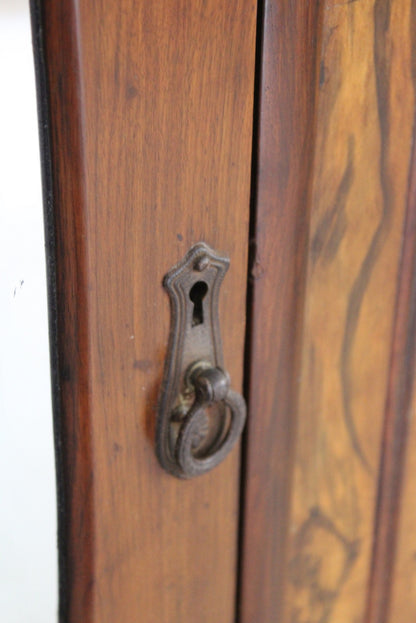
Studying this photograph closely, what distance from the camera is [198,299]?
1.33ft

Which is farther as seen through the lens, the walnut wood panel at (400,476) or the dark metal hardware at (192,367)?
the walnut wood panel at (400,476)

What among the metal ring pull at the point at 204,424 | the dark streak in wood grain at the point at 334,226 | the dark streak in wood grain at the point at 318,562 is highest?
the dark streak in wood grain at the point at 334,226

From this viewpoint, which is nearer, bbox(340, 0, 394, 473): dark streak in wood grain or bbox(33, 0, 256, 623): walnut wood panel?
bbox(33, 0, 256, 623): walnut wood panel

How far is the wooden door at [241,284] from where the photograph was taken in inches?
13.2

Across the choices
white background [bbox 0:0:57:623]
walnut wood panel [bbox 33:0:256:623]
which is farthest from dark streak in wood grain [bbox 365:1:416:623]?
white background [bbox 0:0:57:623]

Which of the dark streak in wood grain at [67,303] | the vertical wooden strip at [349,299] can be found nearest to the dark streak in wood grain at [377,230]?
the vertical wooden strip at [349,299]

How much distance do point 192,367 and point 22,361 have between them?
11 centimetres

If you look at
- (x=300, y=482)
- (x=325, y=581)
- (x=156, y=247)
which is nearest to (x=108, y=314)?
(x=156, y=247)

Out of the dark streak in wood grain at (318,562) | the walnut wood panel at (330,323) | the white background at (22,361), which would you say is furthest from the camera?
the dark streak in wood grain at (318,562)

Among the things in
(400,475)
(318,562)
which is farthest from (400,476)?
(318,562)

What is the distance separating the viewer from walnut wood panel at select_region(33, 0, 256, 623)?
12.7 inches

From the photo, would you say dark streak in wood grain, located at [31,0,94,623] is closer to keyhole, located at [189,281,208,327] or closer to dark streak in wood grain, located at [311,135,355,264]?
keyhole, located at [189,281,208,327]

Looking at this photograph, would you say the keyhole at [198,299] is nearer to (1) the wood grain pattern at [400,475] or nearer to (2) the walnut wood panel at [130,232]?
(2) the walnut wood panel at [130,232]

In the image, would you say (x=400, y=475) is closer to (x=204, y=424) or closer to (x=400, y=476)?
(x=400, y=476)
